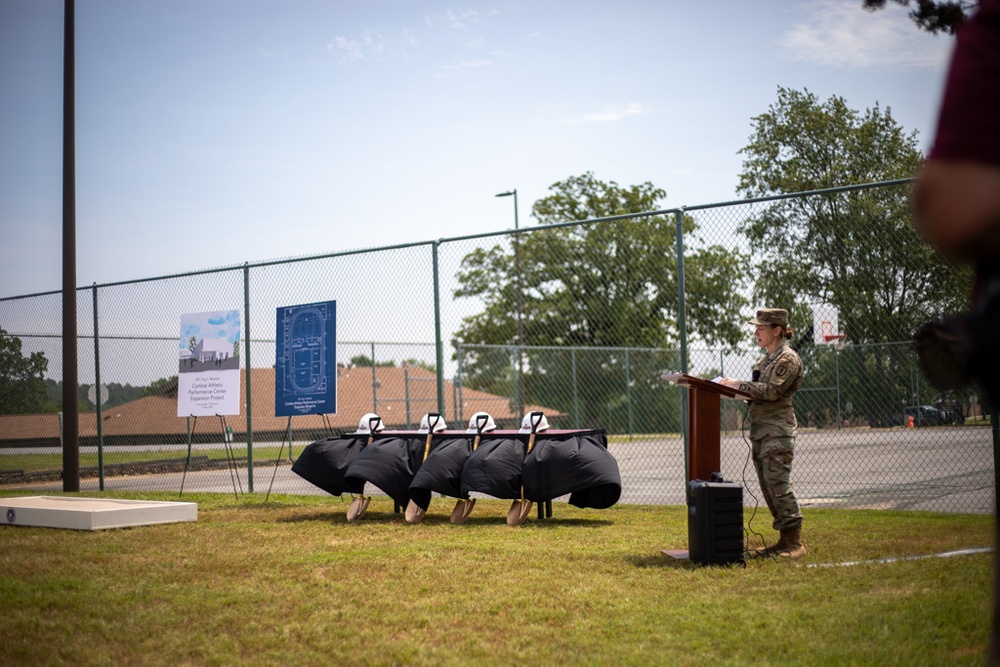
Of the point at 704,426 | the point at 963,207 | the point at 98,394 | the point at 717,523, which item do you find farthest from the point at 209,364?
the point at 963,207

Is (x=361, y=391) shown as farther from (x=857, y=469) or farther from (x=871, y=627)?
(x=871, y=627)

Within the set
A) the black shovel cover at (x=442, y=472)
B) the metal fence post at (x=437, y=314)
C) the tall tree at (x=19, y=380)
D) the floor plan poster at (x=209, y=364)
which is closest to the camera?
the black shovel cover at (x=442, y=472)

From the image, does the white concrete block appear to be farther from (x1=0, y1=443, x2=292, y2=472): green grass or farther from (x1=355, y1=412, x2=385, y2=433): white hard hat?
(x1=0, y1=443, x2=292, y2=472): green grass

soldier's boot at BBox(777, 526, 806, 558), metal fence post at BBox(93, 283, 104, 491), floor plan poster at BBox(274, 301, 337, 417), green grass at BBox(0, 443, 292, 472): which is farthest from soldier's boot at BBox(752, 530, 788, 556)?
metal fence post at BBox(93, 283, 104, 491)

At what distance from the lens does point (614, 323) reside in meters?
31.0

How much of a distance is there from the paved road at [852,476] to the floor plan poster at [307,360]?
→ 962 mm

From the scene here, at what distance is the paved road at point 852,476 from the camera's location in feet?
34.0

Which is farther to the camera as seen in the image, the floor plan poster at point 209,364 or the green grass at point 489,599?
the floor plan poster at point 209,364

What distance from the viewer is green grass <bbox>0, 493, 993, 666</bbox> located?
434 centimetres

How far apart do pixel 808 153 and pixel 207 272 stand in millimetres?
30479

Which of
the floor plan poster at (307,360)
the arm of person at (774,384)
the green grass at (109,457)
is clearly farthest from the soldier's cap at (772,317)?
the green grass at (109,457)

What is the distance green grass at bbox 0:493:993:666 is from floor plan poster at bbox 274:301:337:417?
3.11m

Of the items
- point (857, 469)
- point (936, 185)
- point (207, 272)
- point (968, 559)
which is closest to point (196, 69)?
point (207, 272)

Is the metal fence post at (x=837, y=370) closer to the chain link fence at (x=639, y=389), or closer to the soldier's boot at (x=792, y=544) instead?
the chain link fence at (x=639, y=389)
